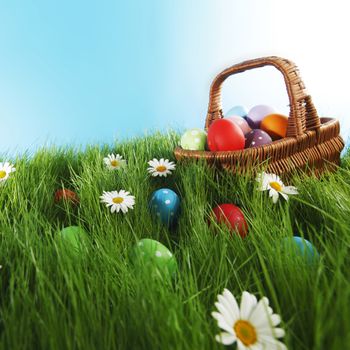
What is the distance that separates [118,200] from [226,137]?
16.4 inches

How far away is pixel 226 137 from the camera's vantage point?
1267 millimetres

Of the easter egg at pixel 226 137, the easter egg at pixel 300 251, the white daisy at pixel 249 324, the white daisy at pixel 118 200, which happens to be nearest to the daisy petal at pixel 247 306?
the white daisy at pixel 249 324

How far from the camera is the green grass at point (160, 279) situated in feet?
1.62

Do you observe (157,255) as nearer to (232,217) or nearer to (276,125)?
(232,217)

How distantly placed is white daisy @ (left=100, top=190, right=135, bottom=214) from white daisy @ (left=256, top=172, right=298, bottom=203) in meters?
0.32

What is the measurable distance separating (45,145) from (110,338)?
1.22m

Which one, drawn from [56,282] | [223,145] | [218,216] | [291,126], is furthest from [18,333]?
[291,126]

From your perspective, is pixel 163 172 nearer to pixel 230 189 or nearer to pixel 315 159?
A: pixel 230 189

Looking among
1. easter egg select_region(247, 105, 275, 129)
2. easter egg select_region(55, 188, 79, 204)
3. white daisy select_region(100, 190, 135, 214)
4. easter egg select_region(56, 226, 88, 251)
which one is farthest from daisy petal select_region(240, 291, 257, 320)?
easter egg select_region(247, 105, 275, 129)

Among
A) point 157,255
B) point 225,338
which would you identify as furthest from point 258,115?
point 225,338

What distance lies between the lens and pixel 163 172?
1302 millimetres

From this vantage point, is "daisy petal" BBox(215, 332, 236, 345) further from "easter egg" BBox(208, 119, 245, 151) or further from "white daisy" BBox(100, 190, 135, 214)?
"easter egg" BBox(208, 119, 245, 151)

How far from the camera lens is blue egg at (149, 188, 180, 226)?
1.04 metres

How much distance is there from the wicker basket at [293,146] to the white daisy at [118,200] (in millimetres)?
274
